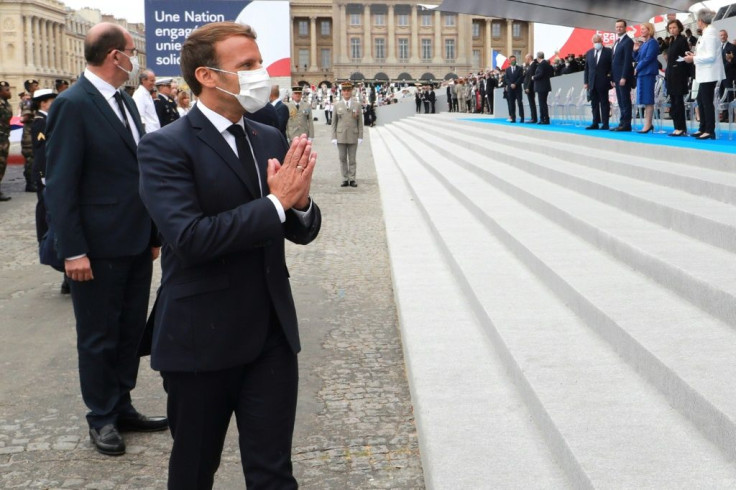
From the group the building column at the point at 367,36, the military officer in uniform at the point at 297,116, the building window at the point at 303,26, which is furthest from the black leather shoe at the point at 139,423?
the building window at the point at 303,26

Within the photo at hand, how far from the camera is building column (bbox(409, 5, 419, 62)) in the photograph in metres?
113

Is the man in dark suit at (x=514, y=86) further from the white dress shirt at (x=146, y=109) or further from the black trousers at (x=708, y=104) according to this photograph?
the white dress shirt at (x=146, y=109)

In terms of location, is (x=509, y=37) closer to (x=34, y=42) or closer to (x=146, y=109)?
(x=34, y=42)

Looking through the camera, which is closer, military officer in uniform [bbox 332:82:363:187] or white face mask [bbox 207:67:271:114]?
white face mask [bbox 207:67:271:114]

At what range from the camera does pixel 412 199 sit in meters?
12.2

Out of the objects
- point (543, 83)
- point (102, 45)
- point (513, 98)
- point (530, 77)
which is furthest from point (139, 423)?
point (513, 98)

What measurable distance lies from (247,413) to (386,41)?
114 meters

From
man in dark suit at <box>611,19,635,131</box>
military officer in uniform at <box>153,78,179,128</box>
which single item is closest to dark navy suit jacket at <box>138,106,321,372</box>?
military officer in uniform at <box>153,78,179,128</box>

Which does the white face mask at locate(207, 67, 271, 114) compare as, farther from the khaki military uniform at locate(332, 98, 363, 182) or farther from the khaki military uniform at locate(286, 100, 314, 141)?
the khaki military uniform at locate(286, 100, 314, 141)

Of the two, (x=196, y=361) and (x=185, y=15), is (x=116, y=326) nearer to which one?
(x=196, y=361)

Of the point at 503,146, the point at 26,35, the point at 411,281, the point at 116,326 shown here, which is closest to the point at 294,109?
the point at 503,146

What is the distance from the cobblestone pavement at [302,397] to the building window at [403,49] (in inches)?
4246

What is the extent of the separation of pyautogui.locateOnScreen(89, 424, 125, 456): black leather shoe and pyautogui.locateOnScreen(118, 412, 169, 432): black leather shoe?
220 millimetres

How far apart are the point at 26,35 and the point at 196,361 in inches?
5215
